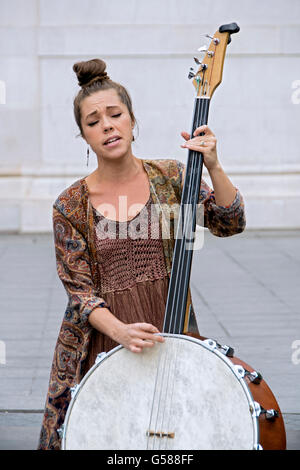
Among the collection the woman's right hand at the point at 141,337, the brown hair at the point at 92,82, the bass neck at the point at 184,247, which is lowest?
the woman's right hand at the point at 141,337

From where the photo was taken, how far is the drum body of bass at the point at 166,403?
94.7 inches

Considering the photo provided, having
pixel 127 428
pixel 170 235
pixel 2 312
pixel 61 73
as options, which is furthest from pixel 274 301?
pixel 61 73

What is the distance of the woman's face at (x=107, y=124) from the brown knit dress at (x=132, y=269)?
220mm

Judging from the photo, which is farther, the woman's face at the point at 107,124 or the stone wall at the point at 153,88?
the stone wall at the point at 153,88

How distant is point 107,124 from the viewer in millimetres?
2787

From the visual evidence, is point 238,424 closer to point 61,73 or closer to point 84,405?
point 84,405

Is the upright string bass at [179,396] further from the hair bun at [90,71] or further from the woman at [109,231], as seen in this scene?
the hair bun at [90,71]

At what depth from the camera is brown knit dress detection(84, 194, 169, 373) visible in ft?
9.43

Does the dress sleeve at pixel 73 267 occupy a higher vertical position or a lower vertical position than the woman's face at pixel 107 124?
lower

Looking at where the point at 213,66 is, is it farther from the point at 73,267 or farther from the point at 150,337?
the point at 150,337

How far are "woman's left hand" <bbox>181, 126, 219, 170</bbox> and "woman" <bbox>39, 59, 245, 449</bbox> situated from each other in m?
0.20

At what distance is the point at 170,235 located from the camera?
292 centimetres

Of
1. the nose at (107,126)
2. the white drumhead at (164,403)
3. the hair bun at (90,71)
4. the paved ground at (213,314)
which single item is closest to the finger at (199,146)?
the nose at (107,126)

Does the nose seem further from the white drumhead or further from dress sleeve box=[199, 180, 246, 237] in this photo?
the white drumhead
